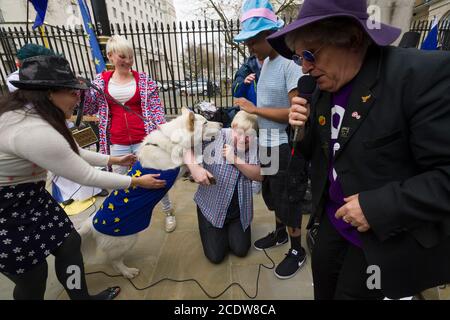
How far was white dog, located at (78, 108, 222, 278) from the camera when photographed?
2414 millimetres

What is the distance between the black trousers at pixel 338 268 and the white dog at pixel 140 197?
1.56 meters

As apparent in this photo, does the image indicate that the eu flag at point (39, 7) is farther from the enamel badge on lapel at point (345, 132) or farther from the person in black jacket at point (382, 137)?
the enamel badge on lapel at point (345, 132)

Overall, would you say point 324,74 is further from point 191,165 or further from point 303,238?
point 303,238

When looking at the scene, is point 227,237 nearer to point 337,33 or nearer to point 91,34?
point 337,33

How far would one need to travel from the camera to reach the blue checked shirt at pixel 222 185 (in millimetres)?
2785

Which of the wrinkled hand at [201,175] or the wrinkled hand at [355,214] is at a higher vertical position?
the wrinkled hand at [355,214]

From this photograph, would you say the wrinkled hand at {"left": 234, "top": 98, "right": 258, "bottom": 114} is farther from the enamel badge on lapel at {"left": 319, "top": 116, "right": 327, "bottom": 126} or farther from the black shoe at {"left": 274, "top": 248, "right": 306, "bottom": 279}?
the black shoe at {"left": 274, "top": 248, "right": 306, "bottom": 279}

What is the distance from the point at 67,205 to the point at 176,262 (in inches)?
100

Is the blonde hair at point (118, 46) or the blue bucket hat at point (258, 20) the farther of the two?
the blonde hair at point (118, 46)

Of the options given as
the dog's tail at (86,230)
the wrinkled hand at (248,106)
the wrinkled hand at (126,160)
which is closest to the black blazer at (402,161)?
the wrinkled hand at (248,106)

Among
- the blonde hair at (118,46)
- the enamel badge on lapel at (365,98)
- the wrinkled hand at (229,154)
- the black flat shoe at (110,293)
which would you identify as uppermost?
the blonde hair at (118,46)

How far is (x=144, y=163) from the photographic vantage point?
249 cm

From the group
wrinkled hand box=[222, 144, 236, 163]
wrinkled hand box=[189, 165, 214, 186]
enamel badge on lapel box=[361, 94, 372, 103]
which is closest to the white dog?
wrinkled hand box=[189, 165, 214, 186]

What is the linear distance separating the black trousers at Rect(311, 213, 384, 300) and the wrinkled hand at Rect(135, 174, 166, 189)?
1.51 meters
